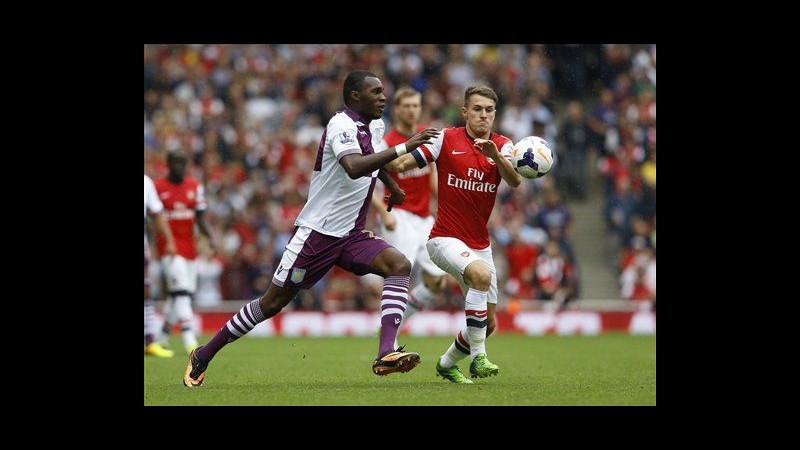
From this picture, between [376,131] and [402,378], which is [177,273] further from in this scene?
[376,131]

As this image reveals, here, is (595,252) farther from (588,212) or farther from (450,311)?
(450,311)

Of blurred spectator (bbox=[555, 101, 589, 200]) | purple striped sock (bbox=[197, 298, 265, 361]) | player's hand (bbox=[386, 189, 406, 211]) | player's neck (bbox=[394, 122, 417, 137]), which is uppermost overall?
blurred spectator (bbox=[555, 101, 589, 200])

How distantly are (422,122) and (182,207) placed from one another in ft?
32.7

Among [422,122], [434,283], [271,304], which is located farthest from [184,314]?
[422,122]

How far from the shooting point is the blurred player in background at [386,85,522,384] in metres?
10.1

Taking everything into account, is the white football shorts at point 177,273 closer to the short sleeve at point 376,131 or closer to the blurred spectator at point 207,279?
the short sleeve at point 376,131

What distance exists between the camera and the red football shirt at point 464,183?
1030 cm

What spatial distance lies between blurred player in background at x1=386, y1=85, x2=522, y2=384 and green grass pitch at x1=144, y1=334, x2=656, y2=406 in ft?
2.16

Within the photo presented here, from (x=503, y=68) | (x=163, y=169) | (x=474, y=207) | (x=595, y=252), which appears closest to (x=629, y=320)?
(x=595, y=252)

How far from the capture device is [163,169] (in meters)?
24.3

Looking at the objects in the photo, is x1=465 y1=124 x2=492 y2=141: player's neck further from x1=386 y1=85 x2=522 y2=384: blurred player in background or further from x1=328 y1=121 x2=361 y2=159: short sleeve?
x1=328 y1=121 x2=361 y2=159: short sleeve

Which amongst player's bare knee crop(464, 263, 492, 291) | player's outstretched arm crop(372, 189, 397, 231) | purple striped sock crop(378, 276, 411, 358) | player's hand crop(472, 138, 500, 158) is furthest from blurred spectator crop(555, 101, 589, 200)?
purple striped sock crop(378, 276, 411, 358)

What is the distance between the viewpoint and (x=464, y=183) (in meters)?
10.3

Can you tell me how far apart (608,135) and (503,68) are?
9.74ft
